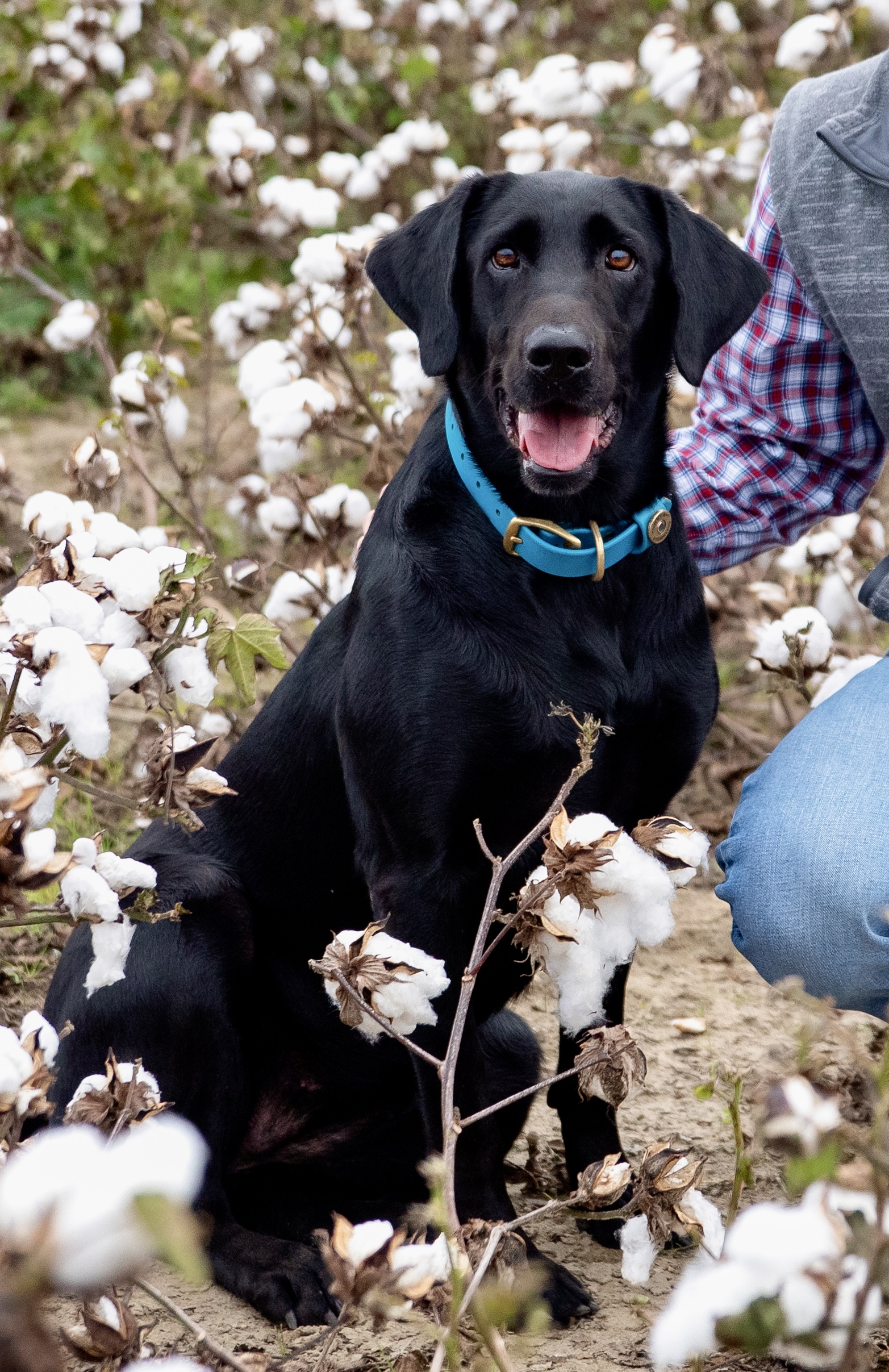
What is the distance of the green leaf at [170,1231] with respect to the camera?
0.57 metres

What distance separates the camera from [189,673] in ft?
5.21

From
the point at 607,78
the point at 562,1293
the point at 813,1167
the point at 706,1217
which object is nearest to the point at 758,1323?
the point at 813,1167

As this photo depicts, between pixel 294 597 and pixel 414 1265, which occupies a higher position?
pixel 414 1265

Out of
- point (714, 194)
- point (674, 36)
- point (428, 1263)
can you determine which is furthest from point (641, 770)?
point (674, 36)

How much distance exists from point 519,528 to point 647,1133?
1.10 metres

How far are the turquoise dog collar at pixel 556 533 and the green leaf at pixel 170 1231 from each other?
1424 millimetres

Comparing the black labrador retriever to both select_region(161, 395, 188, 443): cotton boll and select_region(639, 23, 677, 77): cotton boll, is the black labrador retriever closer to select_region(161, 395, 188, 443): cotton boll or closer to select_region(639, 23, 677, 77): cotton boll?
select_region(161, 395, 188, 443): cotton boll

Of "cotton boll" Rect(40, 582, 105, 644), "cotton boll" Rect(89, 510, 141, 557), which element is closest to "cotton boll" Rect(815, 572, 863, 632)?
"cotton boll" Rect(89, 510, 141, 557)

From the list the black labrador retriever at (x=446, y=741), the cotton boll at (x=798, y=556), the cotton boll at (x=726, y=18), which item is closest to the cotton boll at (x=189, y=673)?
the black labrador retriever at (x=446, y=741)

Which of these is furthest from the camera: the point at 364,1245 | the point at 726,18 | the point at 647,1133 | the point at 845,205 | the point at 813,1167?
the point at 726,18

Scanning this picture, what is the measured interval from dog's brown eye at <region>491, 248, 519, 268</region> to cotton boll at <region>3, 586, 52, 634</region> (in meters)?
1.02

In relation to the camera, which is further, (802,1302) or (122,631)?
(122,631)

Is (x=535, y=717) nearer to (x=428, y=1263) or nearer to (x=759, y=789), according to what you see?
(x=759, y=789)

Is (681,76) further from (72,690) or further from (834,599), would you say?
(72,690)
